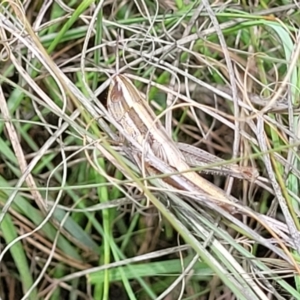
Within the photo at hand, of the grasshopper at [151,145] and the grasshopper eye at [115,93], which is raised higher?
the grasshopper eye at [115,93]

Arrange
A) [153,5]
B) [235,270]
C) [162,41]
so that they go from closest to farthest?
[235,270] → [162,41] → [153,5]

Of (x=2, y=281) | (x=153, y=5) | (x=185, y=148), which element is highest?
(x=153, y=5)

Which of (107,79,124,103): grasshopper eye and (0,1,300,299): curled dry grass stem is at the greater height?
(107,79,124,103): grasshopper eye

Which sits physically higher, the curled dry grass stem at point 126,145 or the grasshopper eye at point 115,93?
the grasshopper eye at point 115,93

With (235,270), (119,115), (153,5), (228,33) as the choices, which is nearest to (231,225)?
(235,270)

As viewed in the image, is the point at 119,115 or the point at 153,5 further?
the point at 153,5

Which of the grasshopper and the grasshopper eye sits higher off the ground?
the grasshopper eye

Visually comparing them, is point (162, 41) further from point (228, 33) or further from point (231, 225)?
point (231, 225)

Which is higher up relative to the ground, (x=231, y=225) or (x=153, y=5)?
(x=153, y=5)

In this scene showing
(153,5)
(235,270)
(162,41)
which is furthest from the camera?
(153,5)

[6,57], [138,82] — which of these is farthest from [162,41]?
[6,57]
